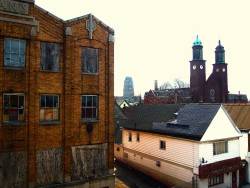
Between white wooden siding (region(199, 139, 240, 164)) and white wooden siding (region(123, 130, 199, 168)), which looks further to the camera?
white wooden siding (region(123, 130, 199, 168))

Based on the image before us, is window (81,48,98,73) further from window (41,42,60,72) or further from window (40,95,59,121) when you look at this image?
window (40,95,59,121)

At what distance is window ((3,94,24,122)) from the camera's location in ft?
60.2

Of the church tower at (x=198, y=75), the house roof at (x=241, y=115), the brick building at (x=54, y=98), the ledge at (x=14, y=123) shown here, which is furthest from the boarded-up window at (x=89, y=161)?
the church tower at (x=198, y=75)

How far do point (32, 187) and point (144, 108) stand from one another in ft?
71.3

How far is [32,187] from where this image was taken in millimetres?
18828

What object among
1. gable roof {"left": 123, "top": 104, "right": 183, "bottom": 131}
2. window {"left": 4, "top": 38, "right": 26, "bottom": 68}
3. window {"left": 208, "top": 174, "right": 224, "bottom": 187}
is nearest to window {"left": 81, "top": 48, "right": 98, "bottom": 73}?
window {"left": 4, "top": 38, "right": 26, "bottom": 68}

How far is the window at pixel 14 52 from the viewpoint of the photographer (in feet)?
60.3

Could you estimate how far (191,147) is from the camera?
2595cm

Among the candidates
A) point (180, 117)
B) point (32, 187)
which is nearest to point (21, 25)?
point (32, 187)

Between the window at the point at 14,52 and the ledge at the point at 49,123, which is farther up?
the window at the point at 14,52

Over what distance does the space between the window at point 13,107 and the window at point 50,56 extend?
264 centimetres

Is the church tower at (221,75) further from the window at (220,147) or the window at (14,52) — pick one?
the window at (14,52)

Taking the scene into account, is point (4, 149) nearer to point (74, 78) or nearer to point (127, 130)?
point (74, 78)

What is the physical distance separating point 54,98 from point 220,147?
1653 centimetres
